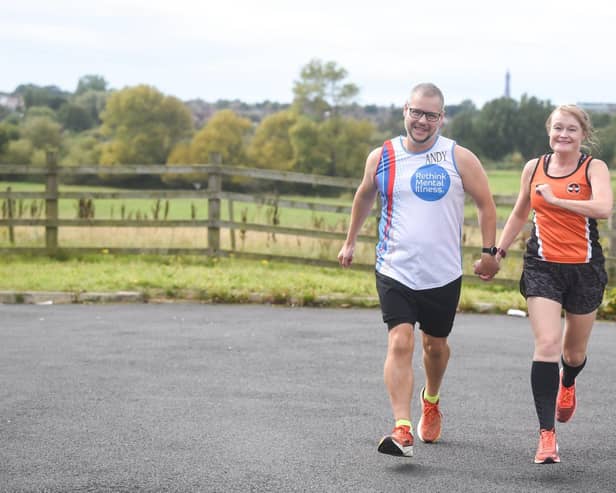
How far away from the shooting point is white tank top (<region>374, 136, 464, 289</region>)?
17.2 feet

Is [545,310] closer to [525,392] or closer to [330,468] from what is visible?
[330,468]

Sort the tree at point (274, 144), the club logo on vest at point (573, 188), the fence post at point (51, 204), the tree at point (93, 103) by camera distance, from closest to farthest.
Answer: the club logo on vest at point (573, 188) → the fence post at point (51, 204) → the tree at point (274, 144) → the tree at point (93, 103)

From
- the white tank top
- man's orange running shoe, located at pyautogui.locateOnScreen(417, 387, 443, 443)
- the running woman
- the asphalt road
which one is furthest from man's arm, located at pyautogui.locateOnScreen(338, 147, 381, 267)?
the asphalt road

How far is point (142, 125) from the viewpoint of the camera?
77375 mm

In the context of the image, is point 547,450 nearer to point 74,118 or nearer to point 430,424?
point 430,424

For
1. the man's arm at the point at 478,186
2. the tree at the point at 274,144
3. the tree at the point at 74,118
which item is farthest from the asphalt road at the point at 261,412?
the tree at the point at 74,118

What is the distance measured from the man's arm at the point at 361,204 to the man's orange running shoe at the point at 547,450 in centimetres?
137

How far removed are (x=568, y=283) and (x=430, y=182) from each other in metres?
0.90

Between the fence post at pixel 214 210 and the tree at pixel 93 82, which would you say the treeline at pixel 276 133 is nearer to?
the fence post at pixel 214 210

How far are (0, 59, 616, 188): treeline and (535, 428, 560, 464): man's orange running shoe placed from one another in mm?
64450

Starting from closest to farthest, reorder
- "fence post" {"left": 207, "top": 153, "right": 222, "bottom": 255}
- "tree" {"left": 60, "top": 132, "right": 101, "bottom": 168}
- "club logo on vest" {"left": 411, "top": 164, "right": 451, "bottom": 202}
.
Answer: "club logo on vest" {"left": 411, "top": 164, "right": 451, "bottom": 202} < "fence post" {"left": 207, "top": 153, "right": 222, "bottom": 255} < "tree" {"left": 60, "top": 132, "right": 101, "bottom": 168}

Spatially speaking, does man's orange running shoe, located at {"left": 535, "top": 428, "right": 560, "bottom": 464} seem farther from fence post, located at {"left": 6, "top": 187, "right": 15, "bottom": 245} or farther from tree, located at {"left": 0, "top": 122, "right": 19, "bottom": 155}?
tree, located at {"left": 0, "top": 122, "right": 19, "bottom": 155}

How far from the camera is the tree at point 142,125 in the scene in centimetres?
7631

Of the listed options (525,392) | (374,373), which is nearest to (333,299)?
(374,373)
